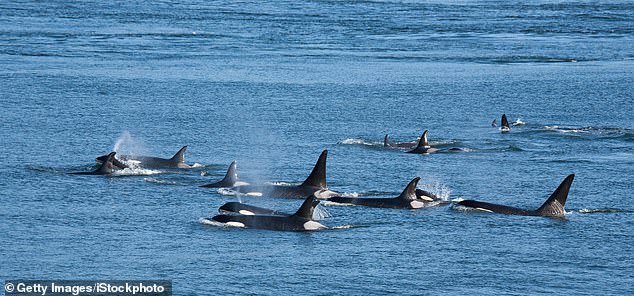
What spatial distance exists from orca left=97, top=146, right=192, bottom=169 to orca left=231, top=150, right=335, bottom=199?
2.98 m

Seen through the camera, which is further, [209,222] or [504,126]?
[504,126]

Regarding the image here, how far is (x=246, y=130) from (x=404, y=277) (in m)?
16.1

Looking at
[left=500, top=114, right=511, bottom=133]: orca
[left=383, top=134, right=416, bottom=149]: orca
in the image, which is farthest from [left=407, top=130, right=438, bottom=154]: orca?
[left=500, top=114, right=511, bottom=133]: orca

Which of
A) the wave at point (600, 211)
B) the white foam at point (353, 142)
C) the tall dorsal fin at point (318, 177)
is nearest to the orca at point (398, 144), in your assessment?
the white foam at point (353, 142)

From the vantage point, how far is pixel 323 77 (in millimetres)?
46750

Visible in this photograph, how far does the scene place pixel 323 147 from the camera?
3075cm

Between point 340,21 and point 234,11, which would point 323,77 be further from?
point 234,11

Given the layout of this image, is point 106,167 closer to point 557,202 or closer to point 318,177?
point 318,177

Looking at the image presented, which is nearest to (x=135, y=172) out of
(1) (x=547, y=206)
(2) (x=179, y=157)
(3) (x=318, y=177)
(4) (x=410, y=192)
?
(2) (x=179, y=157)

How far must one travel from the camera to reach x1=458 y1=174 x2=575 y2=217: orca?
22531 mm

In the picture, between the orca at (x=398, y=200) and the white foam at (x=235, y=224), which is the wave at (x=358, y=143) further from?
the white foam at (x=235, y=224)

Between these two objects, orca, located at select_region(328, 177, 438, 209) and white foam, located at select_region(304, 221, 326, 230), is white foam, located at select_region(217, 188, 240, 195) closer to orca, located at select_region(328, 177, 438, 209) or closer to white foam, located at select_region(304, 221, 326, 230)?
orca, located at select_region(328, 177, 438, 209)

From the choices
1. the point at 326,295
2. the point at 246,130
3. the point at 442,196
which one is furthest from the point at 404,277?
the point at 246,130

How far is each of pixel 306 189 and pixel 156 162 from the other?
4.67m
